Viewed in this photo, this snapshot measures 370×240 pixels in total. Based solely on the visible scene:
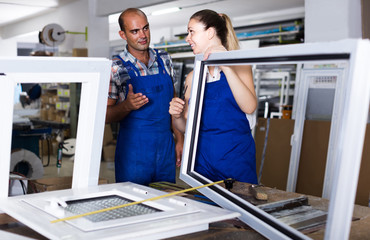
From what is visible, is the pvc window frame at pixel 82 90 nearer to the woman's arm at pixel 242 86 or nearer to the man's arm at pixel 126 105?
the woman's arm at pixel 242 86

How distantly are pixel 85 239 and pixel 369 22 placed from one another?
3.28 meters

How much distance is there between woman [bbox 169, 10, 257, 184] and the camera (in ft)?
5.64

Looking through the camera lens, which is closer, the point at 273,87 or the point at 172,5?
the point at 273,87

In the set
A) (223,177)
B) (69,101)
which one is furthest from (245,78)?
(69,101)

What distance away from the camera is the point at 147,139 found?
2.53 meters

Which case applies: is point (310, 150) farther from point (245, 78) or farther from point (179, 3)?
point (179, 3)

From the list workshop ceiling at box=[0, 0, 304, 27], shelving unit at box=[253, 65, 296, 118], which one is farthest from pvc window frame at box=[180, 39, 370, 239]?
shelving unit at box=[253, 65, 296, 118]

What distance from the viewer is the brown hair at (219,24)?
1965 millimetres

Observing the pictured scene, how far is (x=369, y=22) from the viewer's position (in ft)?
11.6

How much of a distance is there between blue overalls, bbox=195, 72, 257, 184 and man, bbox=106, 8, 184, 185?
66 centimetres

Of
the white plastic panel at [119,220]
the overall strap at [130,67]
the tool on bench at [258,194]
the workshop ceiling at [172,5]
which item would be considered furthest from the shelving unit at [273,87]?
the white plastic panel at [119,220]

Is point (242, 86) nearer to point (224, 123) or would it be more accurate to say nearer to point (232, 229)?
point (224, 123)

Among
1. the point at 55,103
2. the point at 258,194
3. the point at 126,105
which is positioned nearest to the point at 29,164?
the point at 126,105

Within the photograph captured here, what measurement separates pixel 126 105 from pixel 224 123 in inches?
29.4
